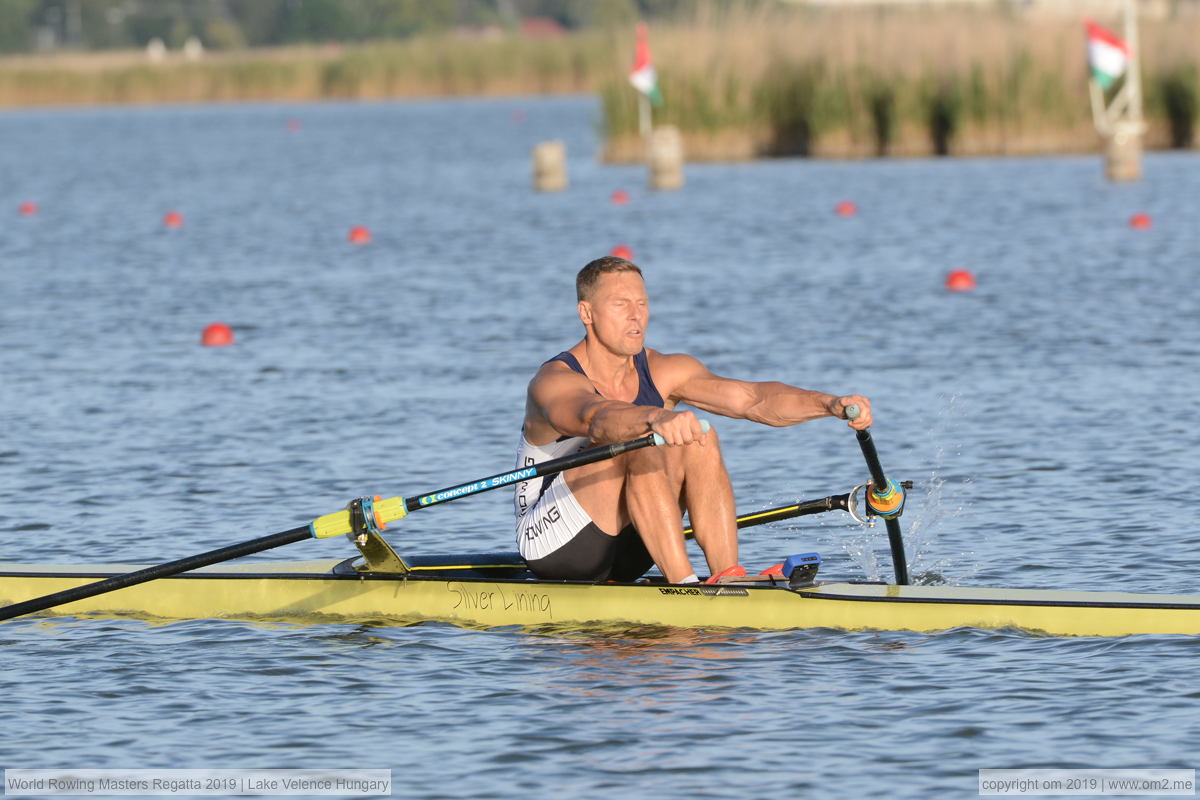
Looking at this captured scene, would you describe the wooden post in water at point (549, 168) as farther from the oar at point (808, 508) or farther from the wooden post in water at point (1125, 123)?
the oar at point (808, 508)

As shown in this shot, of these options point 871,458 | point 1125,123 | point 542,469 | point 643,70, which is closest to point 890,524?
point 871,458

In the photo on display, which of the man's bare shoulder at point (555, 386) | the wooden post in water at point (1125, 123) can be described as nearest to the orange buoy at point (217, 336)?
the man's bare shoulder at point (555, 386)

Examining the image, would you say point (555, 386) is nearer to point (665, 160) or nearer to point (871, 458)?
point (871, 458)

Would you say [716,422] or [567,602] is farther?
[716,422]

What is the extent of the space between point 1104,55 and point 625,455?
22.5 meters

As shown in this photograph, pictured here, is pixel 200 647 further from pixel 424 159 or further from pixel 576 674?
pixel 424 159

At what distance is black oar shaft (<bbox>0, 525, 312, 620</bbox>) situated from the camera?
27.0 ft

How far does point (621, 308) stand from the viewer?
8117 mm

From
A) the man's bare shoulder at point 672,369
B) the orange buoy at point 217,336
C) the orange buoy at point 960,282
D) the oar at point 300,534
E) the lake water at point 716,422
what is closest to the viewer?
the lake water at point 716,422

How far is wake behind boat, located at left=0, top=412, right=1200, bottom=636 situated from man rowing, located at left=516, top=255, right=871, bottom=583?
0.15m

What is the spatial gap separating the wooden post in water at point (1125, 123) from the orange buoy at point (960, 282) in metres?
10.2

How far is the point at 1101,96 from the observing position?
1227 inches

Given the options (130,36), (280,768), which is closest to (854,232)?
(280,768)

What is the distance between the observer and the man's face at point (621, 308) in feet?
26.6
